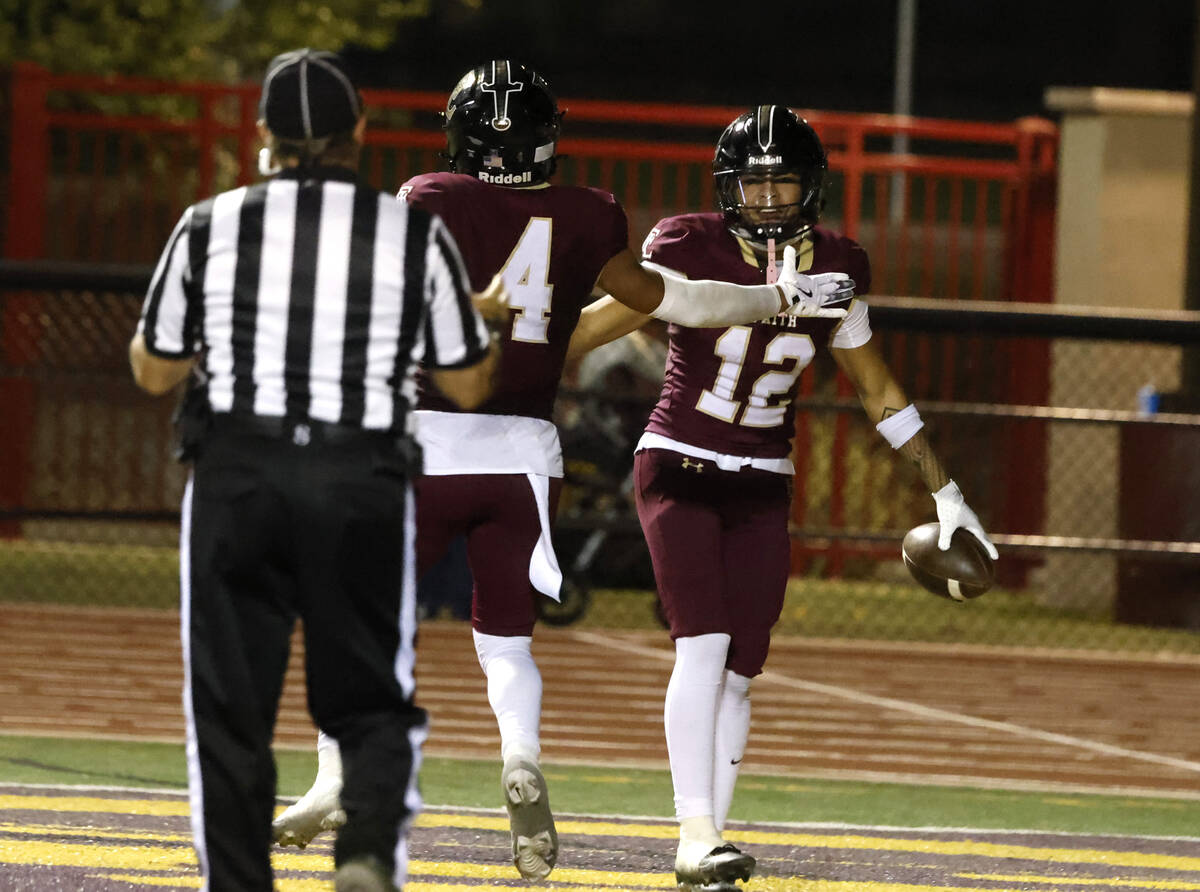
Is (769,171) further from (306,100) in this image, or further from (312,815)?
(312,815)

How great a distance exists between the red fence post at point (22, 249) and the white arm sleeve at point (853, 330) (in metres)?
8.63

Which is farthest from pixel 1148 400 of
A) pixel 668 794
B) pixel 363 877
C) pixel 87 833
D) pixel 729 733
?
pixel 363 877

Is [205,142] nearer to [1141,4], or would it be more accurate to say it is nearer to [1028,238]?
[1028,238]

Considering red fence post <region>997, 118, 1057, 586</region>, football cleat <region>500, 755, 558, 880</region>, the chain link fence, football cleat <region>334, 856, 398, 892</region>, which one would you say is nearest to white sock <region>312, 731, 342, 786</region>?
football cleat <region>500, 755, 558, 880</region>

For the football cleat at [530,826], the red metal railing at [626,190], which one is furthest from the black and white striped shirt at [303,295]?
the red metal railing at [626,190]

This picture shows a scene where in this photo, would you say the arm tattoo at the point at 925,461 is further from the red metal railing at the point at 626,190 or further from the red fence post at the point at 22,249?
the red fence post at the point at 22,249

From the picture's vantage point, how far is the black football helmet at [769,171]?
5.70 m

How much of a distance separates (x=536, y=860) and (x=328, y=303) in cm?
175

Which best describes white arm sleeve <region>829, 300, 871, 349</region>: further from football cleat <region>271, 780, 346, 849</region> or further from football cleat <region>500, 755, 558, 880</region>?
football cleat <region>271, 780, 346, 849</region>

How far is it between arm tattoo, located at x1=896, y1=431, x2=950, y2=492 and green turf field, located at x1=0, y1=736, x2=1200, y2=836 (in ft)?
5.16

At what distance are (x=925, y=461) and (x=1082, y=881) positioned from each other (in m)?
1.21

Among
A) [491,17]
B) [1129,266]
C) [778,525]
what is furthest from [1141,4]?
[778,525]

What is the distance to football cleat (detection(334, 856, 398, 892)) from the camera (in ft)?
13.3

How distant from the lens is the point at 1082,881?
598 centimetres
